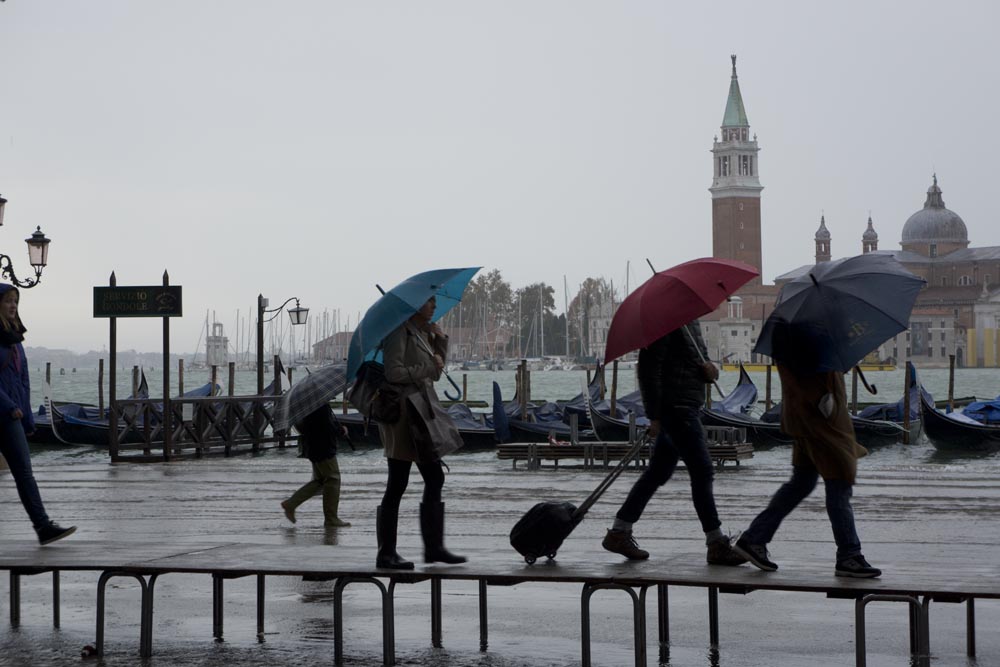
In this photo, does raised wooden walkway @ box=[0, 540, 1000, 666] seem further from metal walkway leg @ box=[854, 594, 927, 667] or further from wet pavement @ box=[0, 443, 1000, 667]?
wet pavement @ box=[0, 443, 1000, 667]

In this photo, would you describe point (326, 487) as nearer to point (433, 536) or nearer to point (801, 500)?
point (433, 536)

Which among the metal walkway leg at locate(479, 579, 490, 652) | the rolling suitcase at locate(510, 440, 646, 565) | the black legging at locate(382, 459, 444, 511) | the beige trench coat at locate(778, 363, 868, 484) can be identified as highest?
the beige trench coat at locate(778, 363, 868, 484)

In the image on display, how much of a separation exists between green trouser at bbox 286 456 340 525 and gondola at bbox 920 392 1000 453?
20476 millimetres

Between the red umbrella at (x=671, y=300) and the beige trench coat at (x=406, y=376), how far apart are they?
2.58 ft

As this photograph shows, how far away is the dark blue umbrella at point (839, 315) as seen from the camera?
5.84m

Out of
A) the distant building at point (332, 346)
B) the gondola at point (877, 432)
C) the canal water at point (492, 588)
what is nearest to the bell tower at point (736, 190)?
the distant building at point (332, 346)

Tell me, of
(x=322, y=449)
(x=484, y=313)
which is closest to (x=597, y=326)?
→ (x=484, y=313)

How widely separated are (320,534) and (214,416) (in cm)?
1368

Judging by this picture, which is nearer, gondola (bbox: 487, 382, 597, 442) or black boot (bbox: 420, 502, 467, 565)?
black boot (bbox: 420, 502, 467, 565)

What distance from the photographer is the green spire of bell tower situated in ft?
502

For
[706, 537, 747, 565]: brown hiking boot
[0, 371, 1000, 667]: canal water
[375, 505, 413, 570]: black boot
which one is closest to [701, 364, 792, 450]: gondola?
[0, 371, 1000, 667]: canal water

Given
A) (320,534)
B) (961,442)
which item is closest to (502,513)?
(320,534)

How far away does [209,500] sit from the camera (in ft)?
48.7

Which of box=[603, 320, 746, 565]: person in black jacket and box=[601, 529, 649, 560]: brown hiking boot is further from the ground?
box=[603, 320, 746, 565]: person in black jacket
